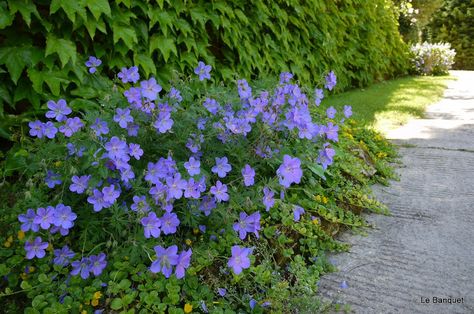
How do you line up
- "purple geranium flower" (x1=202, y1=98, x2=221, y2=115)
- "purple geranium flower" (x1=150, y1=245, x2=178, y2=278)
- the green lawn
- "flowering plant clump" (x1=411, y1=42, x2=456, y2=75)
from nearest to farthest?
"purple geranium flower" (x1=150, y1=245, x2=178, y2=278), "purple geranium flower" (x1=202, y1=98, x2=221, y2=115), the green lawn, "flowering plant clump" (x1=411, y1=42, x2=456, y2=75)

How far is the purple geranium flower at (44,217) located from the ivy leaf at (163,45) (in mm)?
1796

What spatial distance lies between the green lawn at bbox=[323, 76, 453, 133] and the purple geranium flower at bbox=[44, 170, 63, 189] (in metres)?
3.27

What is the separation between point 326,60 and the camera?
21.1 feet

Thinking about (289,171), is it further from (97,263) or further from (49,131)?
(49,131)

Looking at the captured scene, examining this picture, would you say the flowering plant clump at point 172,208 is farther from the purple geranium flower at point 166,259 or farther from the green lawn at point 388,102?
the green lawn at point 388,102

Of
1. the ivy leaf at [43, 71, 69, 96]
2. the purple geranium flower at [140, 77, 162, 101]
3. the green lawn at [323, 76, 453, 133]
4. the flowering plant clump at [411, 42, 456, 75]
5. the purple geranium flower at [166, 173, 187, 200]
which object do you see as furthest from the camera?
the flowering plant clump at [411, 42, 456, 75]

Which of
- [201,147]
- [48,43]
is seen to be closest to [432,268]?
[201,147]

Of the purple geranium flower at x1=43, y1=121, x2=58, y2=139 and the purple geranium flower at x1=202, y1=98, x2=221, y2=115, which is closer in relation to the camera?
the purple geranium flower at x1=43, y1=121, x2=58, y2=139

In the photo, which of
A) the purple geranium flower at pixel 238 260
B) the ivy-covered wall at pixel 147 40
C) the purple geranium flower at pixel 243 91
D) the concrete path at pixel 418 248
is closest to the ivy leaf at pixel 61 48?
the ivy-covered wall at pixel 147 40

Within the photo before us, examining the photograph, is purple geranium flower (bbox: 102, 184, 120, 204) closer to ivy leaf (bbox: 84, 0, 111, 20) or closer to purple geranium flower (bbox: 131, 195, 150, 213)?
purple geranium flower (bbox: 131, 195, 150, 213)

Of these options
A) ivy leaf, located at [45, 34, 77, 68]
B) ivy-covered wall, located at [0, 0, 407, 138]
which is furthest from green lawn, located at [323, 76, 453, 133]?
ivy leaf, located at [45, 34, 77, 68]

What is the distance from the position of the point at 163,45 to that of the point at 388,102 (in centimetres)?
428

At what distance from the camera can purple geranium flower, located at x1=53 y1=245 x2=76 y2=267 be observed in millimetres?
1744

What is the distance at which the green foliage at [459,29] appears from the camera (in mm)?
16766
